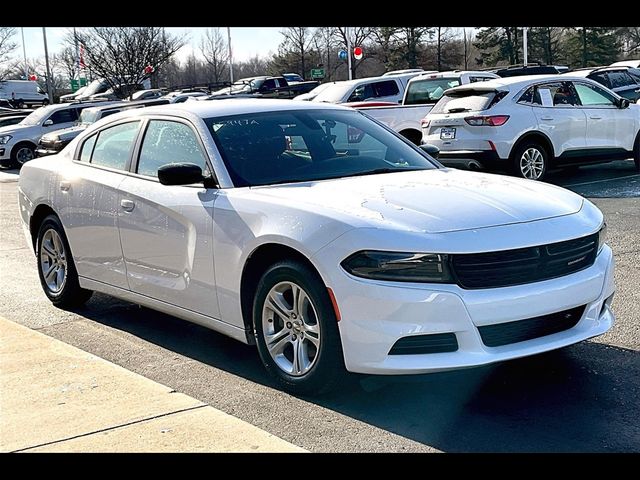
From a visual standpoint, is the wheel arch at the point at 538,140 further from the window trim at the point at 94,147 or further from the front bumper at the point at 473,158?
the window trim at the point at 94,147

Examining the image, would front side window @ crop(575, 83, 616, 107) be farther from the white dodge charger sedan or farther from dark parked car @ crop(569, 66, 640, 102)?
dark parked car @ crop(569, 66, 640, 102)

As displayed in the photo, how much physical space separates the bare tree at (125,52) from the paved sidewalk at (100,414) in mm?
37798

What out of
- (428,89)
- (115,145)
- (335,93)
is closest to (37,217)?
(115,145)

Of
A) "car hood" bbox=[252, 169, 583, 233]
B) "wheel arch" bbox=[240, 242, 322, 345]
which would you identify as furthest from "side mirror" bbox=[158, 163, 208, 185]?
"wheel arch" bbox=[240, 242, 322, 345]

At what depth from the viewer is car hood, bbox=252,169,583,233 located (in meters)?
4.38

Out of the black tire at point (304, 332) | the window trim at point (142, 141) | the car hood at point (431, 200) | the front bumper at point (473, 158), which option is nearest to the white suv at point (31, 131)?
the front bumper at point (473, 158)

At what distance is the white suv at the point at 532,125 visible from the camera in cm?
1285

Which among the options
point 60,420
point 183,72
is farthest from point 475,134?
point 183,72

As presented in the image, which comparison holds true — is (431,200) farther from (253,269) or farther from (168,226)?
(168,226)

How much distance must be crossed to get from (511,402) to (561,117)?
9.47 metres

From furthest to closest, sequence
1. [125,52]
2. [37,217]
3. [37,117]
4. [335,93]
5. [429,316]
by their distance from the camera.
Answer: [125,52] → [37,117] → [335,93] → [37,217] → [429,316]

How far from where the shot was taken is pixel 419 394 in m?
4.67
